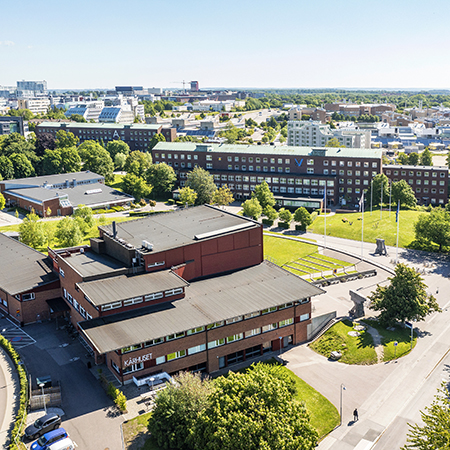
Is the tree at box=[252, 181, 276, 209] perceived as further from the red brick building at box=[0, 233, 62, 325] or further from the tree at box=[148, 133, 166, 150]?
the tree at box=[148, 133, 166, 150]

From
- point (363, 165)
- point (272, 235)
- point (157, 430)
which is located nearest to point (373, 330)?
point (157, 430)

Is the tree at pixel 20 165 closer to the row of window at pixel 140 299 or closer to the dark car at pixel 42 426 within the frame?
the row of window at pixel 140 299

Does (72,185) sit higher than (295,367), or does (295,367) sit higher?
(72,185)

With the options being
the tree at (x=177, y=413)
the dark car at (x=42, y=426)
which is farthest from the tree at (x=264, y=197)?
the dark car at (x=42, y=426)

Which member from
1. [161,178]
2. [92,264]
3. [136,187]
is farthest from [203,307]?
[161,178]

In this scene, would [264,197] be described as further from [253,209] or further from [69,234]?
[69,234]

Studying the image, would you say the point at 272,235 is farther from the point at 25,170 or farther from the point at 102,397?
the point at 25,170
